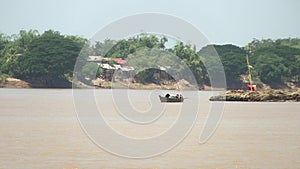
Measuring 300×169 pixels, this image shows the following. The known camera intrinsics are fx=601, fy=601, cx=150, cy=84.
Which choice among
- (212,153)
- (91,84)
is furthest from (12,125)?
(91,84)

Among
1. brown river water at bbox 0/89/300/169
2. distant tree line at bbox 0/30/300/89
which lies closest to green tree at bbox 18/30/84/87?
distant tree line at bbox 0/30/300/89

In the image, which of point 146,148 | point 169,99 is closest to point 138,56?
point 169,99

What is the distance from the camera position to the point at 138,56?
72500 millimetres

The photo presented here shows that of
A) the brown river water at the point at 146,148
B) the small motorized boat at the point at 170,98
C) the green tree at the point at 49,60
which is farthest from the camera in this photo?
the green tree at the point at 49,60

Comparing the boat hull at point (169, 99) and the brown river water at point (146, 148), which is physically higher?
the boat hull at point (169, 99)

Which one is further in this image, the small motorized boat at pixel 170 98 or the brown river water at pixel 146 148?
the small motorized boat at pixel 170 98

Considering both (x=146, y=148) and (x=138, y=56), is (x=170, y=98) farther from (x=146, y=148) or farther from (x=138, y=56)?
(x=138, y=56)

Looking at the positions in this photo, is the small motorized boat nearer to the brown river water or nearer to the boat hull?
the boat hull

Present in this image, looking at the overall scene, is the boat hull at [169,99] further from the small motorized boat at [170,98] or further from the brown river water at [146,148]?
the brown river water at [146,148]

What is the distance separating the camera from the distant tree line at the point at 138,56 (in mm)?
65938

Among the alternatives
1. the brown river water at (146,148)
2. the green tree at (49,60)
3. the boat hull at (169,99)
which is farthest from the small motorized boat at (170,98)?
the green tree at (49,60)

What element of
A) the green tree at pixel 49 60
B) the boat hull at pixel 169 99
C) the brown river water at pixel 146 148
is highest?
the green tree at pixel 49 60

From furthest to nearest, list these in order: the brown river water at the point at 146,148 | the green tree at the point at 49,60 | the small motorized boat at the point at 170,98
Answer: the green tree at the point at 49,60
the small motorized boat at the point at 170,98
the brown river water at the point at 146,148

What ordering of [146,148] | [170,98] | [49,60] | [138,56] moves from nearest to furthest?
[146,148] → [170,98] → [49,60] → [138,56]
